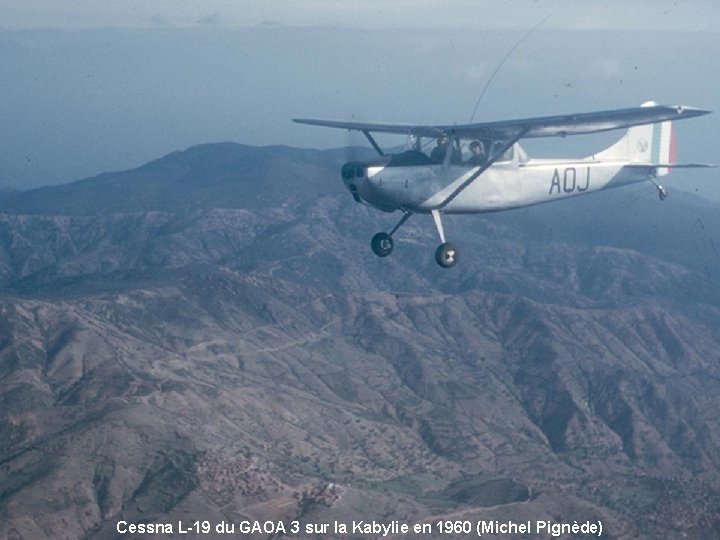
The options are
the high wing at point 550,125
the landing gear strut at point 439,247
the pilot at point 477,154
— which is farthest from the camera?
the pilot at point 477,154

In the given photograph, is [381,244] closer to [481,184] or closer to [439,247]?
[439,247]

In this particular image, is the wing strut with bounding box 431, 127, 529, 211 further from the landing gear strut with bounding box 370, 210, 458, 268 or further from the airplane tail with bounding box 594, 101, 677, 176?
the airplane tail with bounding box 594, 101, 677, 176

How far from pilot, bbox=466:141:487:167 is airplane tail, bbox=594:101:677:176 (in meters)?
12.5

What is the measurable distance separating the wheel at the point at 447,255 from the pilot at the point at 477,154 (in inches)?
175

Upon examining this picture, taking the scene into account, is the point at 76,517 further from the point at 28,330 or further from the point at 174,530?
the point at 28,330

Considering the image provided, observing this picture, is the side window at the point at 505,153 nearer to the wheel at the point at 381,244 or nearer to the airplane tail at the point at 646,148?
the wheel at the point at 381,244

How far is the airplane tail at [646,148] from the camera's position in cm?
6142

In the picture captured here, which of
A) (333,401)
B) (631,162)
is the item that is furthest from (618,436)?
(631,162)

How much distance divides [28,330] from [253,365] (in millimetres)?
40981

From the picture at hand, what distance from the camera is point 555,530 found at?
4486 inches

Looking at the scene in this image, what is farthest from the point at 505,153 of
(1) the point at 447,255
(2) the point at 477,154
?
(1) the point at 447,255

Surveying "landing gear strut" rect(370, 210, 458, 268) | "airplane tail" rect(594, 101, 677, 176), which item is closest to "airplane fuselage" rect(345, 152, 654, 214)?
"landing gear strut" rect(370, 210, 458, 268)

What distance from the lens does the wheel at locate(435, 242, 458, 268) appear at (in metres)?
49.9

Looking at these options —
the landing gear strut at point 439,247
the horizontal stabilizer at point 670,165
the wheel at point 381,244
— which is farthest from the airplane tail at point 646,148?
the wheel at point 381,244
